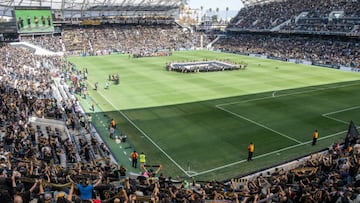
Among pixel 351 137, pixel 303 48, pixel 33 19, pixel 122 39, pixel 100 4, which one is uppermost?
pixel 100 4

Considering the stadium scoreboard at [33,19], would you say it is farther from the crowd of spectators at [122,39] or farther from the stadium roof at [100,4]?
the crowd of spectators at [122,39]

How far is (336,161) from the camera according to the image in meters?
13.4

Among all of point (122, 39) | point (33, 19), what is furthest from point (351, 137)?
point (122, 39)

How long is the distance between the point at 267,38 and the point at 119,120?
2301 inches

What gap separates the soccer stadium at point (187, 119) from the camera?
9867 millimetres

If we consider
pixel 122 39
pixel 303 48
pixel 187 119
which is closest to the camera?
pixel 187 119

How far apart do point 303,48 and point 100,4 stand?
48.2 m

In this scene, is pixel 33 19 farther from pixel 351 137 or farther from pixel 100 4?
pixel 351 137

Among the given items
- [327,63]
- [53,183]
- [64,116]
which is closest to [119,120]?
[64,116]

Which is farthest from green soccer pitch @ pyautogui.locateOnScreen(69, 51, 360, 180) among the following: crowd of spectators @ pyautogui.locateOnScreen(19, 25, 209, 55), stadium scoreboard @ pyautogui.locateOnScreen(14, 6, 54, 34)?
stadium scoreboard @ pyautogui.locateOnScreen(14, 6, 54, 34)

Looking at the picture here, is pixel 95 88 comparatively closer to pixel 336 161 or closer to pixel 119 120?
pixel 119 120

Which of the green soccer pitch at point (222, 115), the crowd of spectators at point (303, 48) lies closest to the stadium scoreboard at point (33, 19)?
the green soccer pitch at point (222, 115)

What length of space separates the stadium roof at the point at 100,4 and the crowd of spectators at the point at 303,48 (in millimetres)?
20456

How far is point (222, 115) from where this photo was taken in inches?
1033
